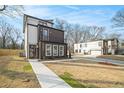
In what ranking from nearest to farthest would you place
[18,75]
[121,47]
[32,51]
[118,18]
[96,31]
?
[18,75] < [118,18] < [96,31] < [121,47] < [32,51]

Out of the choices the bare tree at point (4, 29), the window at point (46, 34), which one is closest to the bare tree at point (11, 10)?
the bare tree at point (4, 29)

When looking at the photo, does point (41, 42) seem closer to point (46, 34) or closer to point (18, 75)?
point (46, 34)

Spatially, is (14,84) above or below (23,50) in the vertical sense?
below

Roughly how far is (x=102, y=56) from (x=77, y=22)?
7936 mm

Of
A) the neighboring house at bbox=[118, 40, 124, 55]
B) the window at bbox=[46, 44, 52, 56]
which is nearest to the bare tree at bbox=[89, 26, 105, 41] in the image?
the neighboring house at bbox=[118, 40, 124, 55]

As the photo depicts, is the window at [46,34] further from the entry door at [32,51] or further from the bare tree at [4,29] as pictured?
the bare tree at [4,29]

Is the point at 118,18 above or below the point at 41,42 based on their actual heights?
above

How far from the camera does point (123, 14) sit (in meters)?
10.0

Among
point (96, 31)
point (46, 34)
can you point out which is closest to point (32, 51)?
point (46, 34)
